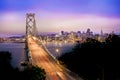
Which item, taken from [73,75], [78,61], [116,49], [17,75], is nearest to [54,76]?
[73,75]

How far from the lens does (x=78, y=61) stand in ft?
206

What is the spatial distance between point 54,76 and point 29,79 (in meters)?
9.05

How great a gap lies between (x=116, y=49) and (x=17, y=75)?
63.3 feet

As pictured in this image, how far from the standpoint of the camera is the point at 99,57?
55.8m

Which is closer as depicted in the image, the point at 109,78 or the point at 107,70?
the point at 109,78

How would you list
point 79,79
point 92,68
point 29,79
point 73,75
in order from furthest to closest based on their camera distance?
1. point 92,68
2. point 73,75
3. point 79,79
4. point 29,79

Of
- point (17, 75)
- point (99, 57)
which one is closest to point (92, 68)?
point (99, 57)

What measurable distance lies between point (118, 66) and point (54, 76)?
31.2ft

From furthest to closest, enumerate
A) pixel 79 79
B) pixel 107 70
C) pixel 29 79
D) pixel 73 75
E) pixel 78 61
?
1. pixel 78 61
2. pixel 107 70
3. pixel 73 75
4. pixel 79 79
5. pixel 29 79

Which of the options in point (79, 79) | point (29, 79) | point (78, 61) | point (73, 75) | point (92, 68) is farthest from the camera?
point (78, 61)

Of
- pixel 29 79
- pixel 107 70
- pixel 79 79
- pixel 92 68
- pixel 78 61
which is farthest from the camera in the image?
pixel 78 61

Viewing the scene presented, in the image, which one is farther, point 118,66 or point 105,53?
point 105,53

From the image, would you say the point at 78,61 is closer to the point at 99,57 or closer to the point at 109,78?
the point at 99,57

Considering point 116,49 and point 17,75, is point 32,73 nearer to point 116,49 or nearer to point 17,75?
point 17,75
